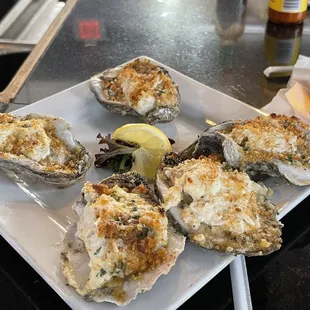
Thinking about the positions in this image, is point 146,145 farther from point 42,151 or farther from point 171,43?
point 171,43

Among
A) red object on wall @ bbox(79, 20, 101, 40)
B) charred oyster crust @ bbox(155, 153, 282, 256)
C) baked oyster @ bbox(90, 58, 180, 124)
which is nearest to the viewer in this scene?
charred oyster crust @ bbox(155, 153, 282, 256)

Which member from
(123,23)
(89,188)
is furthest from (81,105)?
(123,23)

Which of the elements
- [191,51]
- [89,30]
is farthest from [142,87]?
[89,30]

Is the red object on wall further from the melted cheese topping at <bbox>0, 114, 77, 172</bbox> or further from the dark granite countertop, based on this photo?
the melted cheese topping at <bbox>0, 114, 77, 172</bbox>

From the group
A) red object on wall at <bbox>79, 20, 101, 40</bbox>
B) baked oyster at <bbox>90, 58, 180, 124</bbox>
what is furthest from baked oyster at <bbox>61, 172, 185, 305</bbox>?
red object on wall at <bbox>79, 20, 101, 40</bbox>

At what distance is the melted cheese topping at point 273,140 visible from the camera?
4.43 ft

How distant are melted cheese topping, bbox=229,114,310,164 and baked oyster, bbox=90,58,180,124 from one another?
30 centimetres

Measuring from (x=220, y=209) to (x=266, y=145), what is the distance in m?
0.27

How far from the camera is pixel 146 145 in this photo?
1.51 m

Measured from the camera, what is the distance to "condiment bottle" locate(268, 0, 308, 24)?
7.85ft

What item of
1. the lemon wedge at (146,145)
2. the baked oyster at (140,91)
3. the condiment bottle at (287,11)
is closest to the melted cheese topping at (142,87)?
the baked oyster at (140,91)

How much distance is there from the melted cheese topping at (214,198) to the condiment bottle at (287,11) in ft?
4.60

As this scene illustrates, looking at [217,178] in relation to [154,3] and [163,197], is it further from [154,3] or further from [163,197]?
[154,3]

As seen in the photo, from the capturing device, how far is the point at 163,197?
1.21 m
